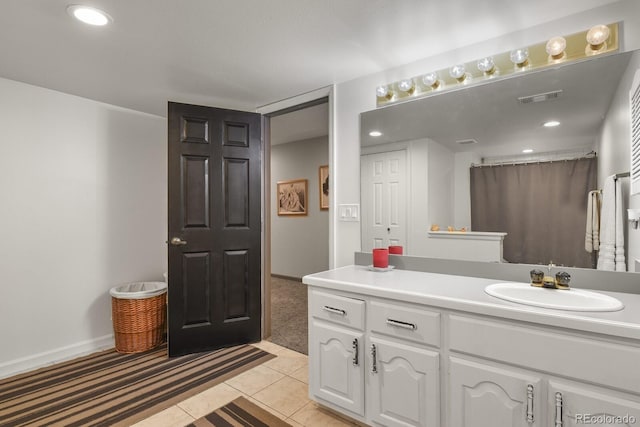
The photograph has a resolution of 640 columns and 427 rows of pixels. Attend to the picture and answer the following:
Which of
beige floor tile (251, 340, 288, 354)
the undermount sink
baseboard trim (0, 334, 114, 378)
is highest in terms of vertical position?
the undermount sink

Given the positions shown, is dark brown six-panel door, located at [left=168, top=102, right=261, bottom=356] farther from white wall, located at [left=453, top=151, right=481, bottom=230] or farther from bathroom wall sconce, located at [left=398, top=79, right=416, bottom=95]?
white wall, located at [left=453, top=151, right=481, bottom=230]

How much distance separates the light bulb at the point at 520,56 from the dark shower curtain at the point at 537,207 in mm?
553

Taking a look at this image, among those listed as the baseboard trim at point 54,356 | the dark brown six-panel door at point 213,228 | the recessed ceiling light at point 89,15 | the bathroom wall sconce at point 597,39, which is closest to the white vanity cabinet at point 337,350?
the dark brown six-panel door at point 213,228

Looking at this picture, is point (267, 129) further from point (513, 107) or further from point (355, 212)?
point (513, 107)

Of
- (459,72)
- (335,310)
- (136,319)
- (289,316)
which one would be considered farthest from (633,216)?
(136,319)

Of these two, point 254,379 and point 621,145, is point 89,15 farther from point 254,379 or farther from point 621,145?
point 621,145

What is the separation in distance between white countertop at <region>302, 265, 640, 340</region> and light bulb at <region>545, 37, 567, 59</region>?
117 centimetres

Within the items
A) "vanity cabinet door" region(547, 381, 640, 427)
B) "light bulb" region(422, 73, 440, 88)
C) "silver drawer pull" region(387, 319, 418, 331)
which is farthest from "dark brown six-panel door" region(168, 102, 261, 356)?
"vanity cabinet door" region(547, 381, 640, 427)

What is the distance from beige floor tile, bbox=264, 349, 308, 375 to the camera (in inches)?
92.2

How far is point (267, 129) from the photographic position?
3.01 metres

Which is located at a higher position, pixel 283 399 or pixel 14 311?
pixel 14 311

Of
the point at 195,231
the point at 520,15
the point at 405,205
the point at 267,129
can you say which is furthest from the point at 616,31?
the point at 195,231

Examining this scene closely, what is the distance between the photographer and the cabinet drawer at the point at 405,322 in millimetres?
1392

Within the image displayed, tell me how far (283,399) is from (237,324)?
94 centimetres
